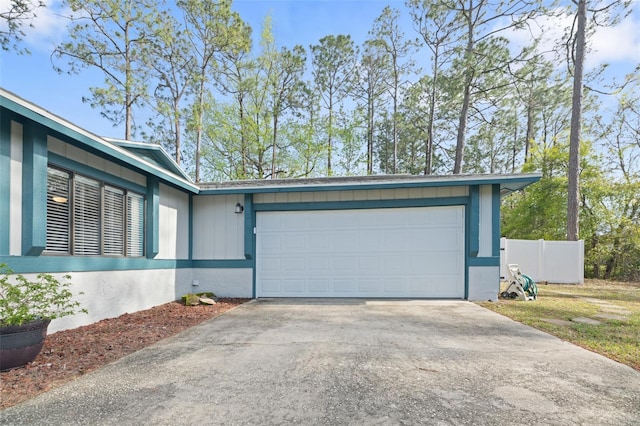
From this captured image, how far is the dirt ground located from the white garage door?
5.84ft

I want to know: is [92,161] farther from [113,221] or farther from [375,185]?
[375,185]

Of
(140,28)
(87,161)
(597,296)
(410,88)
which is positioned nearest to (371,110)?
(410,88)

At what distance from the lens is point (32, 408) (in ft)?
7.22

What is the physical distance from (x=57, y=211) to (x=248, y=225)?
352 centimetres

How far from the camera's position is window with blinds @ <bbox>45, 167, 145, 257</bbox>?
4062 mm

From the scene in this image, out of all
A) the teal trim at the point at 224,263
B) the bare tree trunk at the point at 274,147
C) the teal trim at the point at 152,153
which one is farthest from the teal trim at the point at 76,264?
the bare tree trunk at the point at 274,147

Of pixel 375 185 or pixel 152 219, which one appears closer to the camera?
pixel 152 219

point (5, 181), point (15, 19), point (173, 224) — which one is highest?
point (15, 19)

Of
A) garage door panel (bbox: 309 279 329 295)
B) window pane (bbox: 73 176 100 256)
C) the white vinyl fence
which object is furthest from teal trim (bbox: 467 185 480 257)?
window pane (bbox: 73 176 100 256)

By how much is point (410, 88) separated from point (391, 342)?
16608 mm

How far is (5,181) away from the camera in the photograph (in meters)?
3.35

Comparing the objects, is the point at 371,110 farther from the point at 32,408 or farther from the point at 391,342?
the point at 32,408

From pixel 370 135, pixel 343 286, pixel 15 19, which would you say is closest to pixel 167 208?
pixel 343 286

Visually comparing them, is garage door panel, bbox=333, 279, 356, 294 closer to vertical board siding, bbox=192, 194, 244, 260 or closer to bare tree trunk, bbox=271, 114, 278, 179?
vertical board siding, bbox=192, 194, 244, 260
